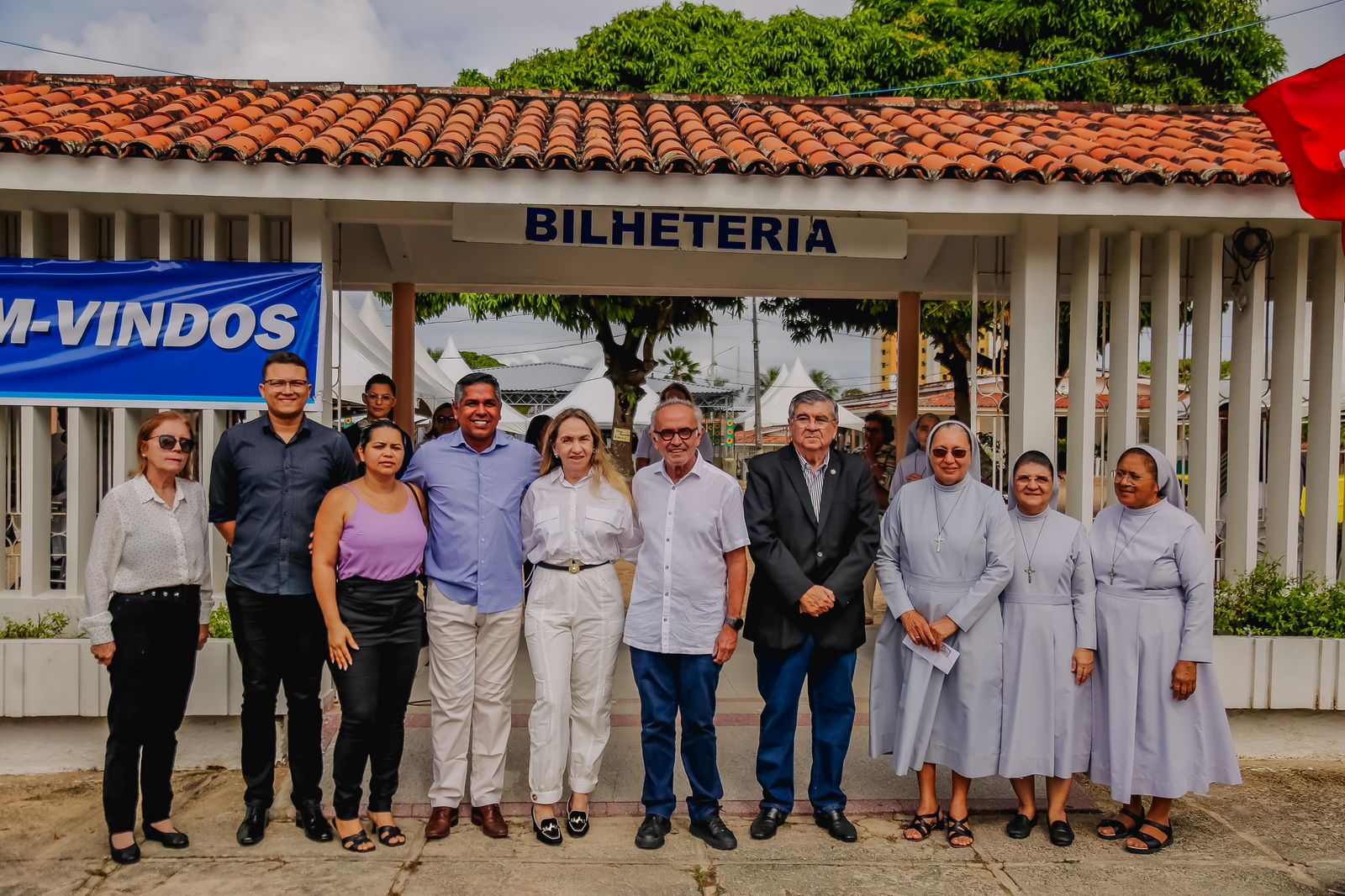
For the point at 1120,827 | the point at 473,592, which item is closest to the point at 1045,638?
the point at 1120,827

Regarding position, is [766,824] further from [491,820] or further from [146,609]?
[146,609]

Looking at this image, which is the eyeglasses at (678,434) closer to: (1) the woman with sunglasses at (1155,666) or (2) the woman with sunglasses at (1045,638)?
(2) the woman with sunglasses at (1045,638)

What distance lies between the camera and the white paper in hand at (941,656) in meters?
4.19

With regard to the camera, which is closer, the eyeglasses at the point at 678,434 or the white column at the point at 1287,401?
the eyeglasses at the point at 678,434

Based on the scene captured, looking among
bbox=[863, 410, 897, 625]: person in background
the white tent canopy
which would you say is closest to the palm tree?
the white tent canopy

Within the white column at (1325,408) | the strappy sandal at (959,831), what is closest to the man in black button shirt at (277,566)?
the strappy sandal at (959,831)

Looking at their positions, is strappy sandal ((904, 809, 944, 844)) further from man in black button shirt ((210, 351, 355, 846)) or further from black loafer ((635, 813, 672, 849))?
man in black button shirt ((210, 351, 355, 846))

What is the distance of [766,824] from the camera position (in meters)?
4.32

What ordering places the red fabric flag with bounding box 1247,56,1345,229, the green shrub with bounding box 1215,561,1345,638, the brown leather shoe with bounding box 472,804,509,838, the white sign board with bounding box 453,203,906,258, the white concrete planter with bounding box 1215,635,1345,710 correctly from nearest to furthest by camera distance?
the brown leather shoe with bounding box 472,804,509,838 → the red fabric flag with bounding box 1247,56,1345,229 → the white concrete planter with bounding box 1215,635,1345,710 → the green shrub with bounding box 1215,561,1345,638 → the white sign board with bounding box 453,203,906,258

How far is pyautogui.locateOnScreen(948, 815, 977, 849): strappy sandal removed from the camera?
4.25 meters

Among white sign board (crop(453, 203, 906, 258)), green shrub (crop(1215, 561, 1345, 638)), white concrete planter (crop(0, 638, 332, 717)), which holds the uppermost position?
white sign board (crop(453, 203, 906, 258))

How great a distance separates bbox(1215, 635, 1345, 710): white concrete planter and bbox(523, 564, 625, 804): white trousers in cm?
337

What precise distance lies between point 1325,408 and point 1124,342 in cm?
129

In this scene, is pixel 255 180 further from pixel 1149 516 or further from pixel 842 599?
pixel 1149 516
